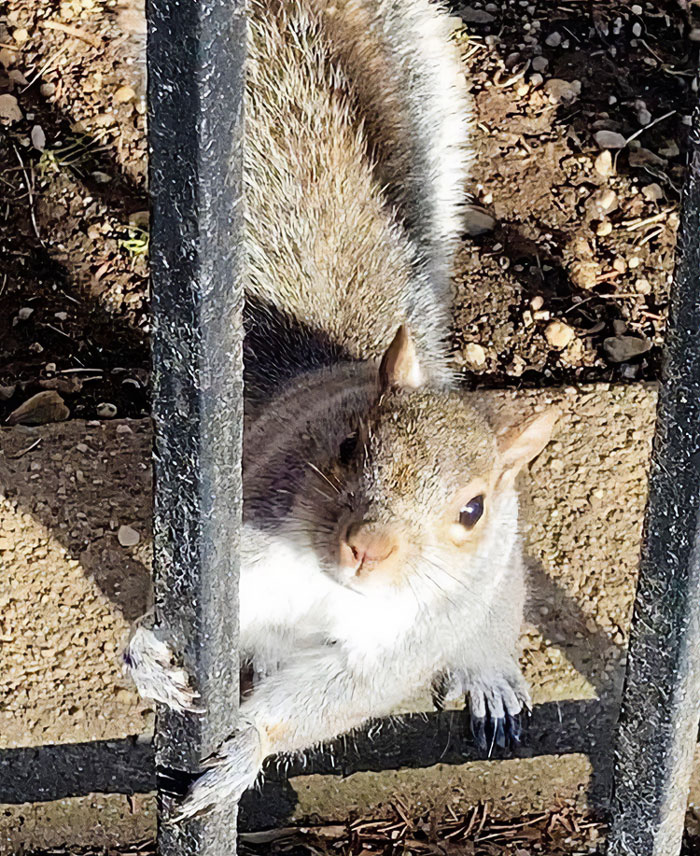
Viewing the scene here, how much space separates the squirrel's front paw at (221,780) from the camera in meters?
1.39

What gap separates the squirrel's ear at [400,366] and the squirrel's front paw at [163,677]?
635 millimetres

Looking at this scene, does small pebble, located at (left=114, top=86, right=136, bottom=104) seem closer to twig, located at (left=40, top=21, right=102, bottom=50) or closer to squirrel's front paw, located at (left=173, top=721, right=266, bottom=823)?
twig, located at (left=40, top=21, right=102, bottom=50)

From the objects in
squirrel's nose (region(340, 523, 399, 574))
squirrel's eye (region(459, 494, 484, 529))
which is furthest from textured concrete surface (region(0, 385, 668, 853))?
squirrel's nose (region(340, 523, 399, 574))

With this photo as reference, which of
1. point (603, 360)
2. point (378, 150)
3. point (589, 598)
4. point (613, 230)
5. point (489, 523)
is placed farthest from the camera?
point (613, 230)

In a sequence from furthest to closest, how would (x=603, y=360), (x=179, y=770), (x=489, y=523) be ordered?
1. (x=603, y=360)
2. (x=489, y=523)
3. (x=179, y=770)

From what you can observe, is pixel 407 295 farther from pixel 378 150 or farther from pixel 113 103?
pixel 113 103

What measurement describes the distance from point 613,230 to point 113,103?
1130 mm

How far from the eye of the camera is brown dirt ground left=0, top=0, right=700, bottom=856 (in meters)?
2.65

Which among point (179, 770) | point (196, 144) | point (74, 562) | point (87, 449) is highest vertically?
point (196, 144)

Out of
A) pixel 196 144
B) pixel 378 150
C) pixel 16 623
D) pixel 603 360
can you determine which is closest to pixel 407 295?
pixel 378 150

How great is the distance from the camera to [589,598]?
88.1 inches

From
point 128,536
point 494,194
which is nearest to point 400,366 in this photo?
point 128,536

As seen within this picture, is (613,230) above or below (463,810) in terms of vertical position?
above

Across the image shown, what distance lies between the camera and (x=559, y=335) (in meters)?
2.73
